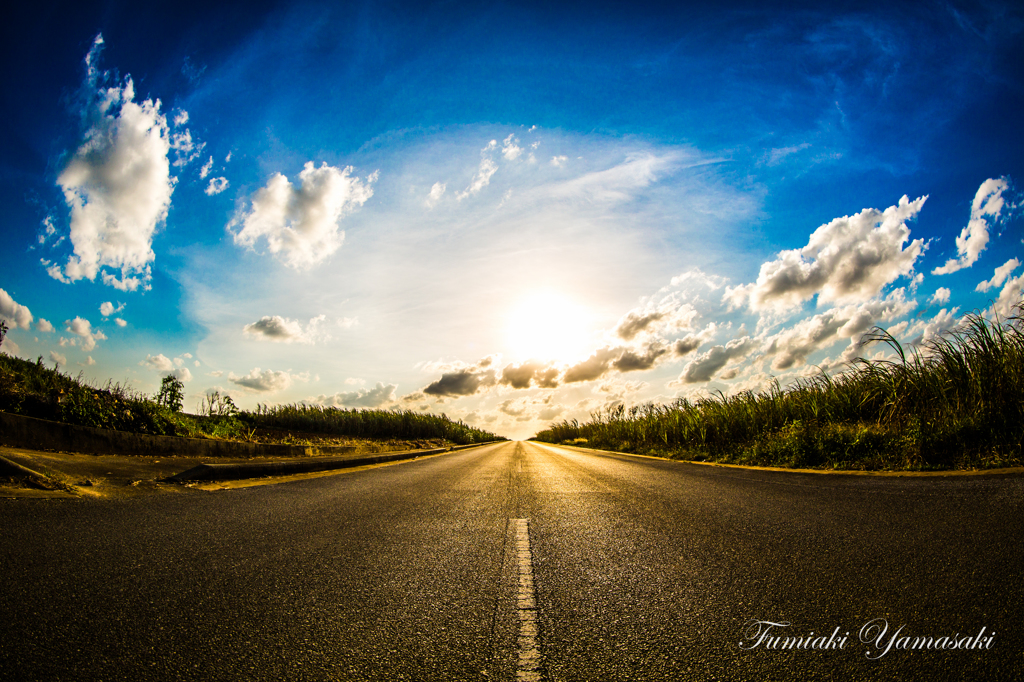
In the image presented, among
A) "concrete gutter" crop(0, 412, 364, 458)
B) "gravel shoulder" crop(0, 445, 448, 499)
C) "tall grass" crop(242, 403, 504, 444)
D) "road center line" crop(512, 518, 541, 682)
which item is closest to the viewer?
"road center line" crop(512, 518, 541, 682)

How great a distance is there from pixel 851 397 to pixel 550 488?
26.6ft

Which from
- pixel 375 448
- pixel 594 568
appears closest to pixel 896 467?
pixel 594 568

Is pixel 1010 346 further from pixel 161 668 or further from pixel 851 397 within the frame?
pixel 161 668

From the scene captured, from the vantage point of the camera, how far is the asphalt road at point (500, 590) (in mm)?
1557

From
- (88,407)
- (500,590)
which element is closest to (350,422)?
(88,407)

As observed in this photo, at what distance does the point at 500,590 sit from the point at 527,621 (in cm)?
41

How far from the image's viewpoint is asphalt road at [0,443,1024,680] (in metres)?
1.56

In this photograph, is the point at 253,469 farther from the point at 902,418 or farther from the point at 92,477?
the point at 902,418

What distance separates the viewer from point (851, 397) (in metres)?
10.2

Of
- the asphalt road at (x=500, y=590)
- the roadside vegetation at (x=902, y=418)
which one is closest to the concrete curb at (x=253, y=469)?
the asphalt road at (x=500, y=590)

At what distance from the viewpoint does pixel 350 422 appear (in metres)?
27.0

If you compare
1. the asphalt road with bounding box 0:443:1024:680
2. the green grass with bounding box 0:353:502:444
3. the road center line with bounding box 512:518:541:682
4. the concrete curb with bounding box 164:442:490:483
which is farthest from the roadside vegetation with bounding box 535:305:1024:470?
the green grass with bounding box 0:353:502:444

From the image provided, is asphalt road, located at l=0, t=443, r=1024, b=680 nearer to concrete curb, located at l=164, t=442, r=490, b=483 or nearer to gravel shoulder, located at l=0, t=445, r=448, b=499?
gravel shoulder, located at l=0, t=445, r=448, b=499

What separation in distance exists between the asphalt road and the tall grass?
15847 mm
